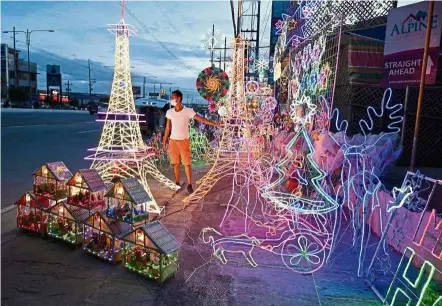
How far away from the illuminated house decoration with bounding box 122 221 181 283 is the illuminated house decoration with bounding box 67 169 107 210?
3.40 ft

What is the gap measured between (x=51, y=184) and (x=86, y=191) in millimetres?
689

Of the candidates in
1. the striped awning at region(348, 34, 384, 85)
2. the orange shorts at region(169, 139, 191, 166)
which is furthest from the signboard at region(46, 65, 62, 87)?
the striped awning at region(348, 34, 384, 85)

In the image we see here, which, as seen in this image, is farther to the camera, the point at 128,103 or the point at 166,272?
the point at 128,103

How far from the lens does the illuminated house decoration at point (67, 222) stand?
4094mm

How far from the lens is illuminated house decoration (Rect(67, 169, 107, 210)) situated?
170 inches

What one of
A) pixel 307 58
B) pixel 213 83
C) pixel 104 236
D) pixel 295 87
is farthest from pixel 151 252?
pixel 295 87

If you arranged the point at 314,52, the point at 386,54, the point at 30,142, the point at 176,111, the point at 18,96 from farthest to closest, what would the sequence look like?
the point at 18,96
the point at 30,142
the point at 314,52
the point at 176,111
the point at 386,54

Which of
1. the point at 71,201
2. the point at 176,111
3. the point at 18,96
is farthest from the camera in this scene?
the point at 18,96

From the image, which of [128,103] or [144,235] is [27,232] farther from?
[128,103]

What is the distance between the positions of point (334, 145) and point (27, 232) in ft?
16.1

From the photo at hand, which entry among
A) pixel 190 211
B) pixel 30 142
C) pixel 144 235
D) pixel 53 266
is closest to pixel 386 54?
pixel 190 211

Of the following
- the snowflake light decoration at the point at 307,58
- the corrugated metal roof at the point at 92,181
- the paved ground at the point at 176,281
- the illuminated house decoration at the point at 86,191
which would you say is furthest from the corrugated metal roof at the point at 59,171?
the snowflake light decoration at the point at 307,58

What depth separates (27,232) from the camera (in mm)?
4496

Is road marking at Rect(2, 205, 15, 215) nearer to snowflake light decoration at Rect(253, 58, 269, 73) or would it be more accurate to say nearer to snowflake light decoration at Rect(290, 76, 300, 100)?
snowflake light decoration at Rect(290, 76, 300, 100)
